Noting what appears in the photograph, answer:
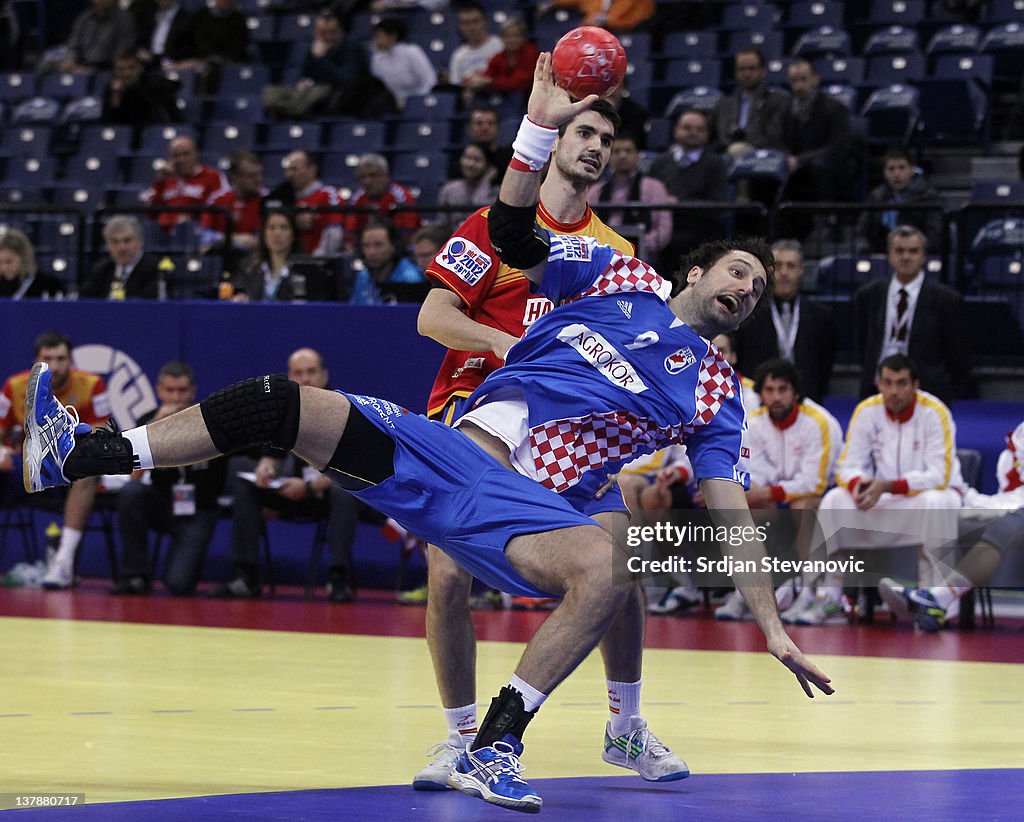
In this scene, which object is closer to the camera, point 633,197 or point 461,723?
point 461,723

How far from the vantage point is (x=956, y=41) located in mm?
15859

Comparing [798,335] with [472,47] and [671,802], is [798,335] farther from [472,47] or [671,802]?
[671,802]

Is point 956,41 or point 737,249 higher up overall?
point 956,41

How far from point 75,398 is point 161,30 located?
8.47m

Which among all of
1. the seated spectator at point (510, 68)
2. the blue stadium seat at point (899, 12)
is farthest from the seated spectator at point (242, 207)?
the blue stadium seat at point (899, 12)

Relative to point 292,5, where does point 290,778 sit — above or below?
below

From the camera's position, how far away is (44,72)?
21062mm

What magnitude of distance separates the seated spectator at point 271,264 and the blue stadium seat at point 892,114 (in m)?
4.89

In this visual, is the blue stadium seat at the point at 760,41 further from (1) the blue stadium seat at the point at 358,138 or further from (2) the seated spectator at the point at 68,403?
(2) the seated spectator at the point at 68,403

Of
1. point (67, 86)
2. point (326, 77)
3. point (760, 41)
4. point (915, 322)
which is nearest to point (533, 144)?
point (915, 322)

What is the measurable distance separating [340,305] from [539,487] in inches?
329

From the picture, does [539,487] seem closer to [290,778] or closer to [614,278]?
[614,278]

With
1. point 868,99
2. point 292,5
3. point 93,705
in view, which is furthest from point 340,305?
point 292,5

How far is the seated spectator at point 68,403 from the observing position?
43.9 feet
